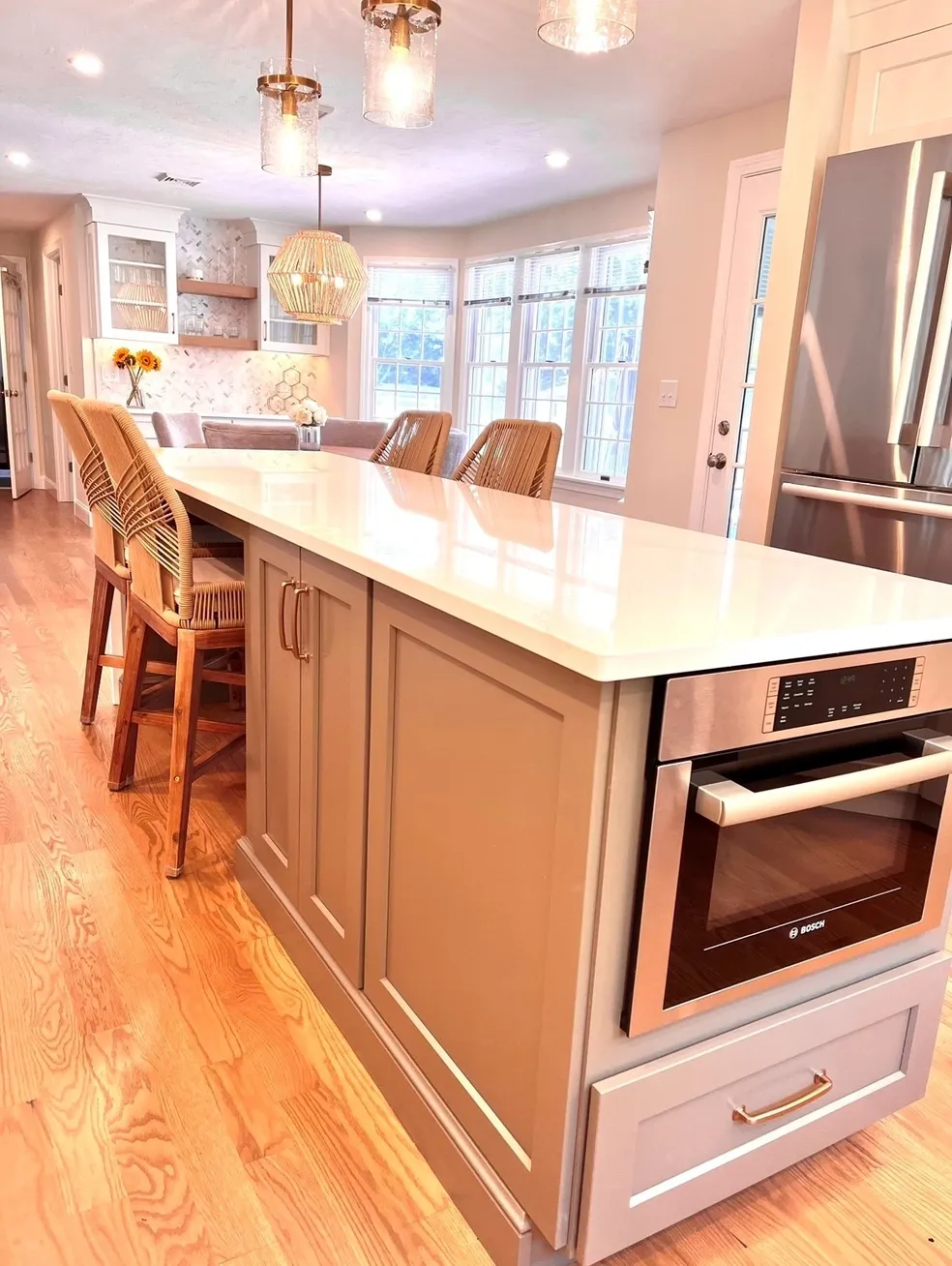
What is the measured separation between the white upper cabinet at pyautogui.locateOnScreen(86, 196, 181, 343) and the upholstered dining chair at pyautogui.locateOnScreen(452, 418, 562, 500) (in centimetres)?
527

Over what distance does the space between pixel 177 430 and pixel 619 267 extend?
3098 millimetres

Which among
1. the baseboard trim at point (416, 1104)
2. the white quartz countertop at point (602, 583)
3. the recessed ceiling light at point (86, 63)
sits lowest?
the baseboard trim at point (416, 1104)

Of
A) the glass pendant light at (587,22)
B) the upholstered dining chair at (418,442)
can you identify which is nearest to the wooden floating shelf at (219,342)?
the upholstered dining chair at (418,442)

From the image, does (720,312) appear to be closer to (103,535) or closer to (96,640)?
(103,535)

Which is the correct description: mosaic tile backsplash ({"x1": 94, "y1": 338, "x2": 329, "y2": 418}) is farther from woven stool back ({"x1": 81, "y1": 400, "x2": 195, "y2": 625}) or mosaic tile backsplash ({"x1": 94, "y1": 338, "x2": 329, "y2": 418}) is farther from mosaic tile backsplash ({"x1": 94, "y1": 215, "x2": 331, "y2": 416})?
woven stool back ({"x1": 81, "y1": 400, "x2": 195, "y2": 625})

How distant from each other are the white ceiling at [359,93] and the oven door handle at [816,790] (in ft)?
9.95

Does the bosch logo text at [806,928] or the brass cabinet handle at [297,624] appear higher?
the brass cabinet handle at [297,624]

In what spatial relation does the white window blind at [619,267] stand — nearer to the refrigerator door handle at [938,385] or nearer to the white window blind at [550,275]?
the white window blind at [550,275]

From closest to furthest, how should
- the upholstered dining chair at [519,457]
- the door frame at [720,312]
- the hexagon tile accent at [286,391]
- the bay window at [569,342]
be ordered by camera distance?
1. the upholstered dining chair at [519,457]
2. the door frame at [720,312]
3. the bay window at [569,342]
4. the hexagon tile accent at [286,391]

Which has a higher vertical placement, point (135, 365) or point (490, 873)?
point (135, 365)

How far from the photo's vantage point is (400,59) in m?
1.92

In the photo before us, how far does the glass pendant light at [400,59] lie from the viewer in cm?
187

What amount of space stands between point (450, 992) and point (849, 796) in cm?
62

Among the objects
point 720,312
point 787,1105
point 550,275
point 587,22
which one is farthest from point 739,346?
point 787,1105
